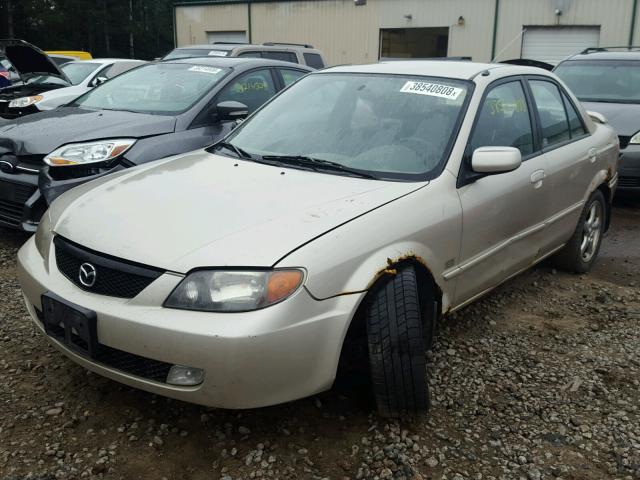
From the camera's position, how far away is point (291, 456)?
8.52 ft

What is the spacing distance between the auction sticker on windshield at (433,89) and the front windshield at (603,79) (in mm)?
4869

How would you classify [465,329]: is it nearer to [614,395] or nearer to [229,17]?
[614,395]

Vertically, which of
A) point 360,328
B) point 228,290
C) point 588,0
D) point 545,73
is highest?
point 588,0

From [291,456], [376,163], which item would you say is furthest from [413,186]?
[291,456]

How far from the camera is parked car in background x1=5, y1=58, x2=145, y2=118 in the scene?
23.7 ft

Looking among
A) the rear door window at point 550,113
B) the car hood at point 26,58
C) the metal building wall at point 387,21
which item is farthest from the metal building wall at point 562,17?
the rear door window at point 550,113

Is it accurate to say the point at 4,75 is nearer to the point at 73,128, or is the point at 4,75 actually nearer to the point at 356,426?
the point at 73,128

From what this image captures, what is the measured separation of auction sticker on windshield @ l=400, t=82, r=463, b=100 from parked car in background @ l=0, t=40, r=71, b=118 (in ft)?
17.9

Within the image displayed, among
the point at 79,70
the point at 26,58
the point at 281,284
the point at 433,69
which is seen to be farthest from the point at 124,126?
the point at 79,70

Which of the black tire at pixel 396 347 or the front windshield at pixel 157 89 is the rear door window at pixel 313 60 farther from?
the black tire at pixel 396 347

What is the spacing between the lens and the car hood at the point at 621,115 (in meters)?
6.88

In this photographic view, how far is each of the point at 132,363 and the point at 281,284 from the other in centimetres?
67

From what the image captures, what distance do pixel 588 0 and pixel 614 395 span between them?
795 inches

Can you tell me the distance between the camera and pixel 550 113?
14.1 ft
